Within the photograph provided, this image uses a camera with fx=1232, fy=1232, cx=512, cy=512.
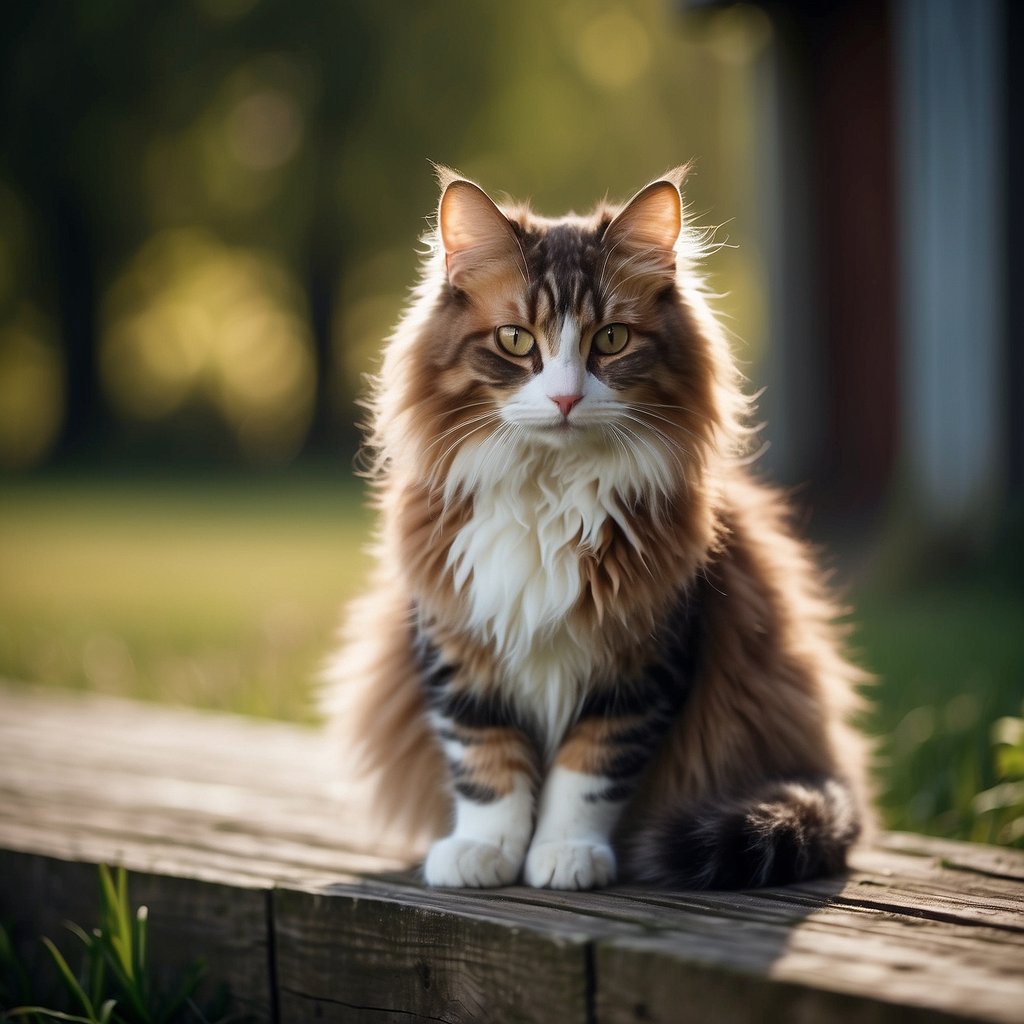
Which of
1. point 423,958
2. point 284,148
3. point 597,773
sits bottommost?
point 423,958

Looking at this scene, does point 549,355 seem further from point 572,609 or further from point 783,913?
point 783,913

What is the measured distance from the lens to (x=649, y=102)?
18016 millimetres

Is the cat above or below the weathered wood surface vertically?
above

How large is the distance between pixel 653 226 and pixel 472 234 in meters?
0.32

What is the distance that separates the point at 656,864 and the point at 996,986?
2.00ft

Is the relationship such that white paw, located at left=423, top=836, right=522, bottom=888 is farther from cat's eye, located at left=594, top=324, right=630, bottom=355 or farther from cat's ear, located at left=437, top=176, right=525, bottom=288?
cat's ear, located at left=437, top=176, right=525, bottom=288

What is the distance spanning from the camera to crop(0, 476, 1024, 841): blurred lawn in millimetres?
3305

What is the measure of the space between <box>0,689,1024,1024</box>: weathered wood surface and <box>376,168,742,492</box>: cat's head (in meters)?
0.72

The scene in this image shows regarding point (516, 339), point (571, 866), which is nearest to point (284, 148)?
point (516, 339)

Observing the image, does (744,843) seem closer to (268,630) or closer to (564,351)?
(564,351)

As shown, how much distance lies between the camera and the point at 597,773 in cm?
208

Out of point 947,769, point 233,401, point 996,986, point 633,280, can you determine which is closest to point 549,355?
point 633,280

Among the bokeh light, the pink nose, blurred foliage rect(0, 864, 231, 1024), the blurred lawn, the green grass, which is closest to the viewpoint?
the pink nose

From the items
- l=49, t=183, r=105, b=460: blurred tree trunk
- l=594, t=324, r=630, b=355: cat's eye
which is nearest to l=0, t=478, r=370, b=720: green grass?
l=594, t=324, r=630, b=355: cat's eye
